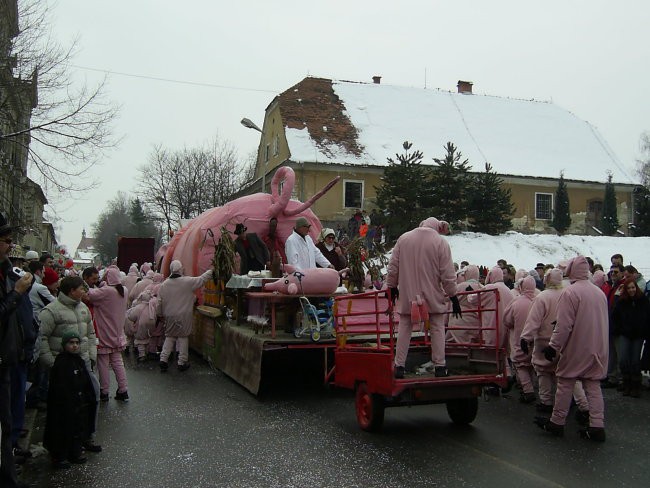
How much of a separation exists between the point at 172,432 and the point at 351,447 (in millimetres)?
2122

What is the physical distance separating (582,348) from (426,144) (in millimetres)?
31098

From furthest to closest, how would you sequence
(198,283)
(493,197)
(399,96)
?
(399,96)
(493,197)
(198,283)

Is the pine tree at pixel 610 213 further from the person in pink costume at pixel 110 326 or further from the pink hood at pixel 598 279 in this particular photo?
the person in pink costume at pixel 110 326

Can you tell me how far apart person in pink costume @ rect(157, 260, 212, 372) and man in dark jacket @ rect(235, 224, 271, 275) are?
682mm

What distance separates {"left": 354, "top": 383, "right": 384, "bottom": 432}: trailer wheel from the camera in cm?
707

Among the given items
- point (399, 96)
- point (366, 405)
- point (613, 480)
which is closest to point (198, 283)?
point (366, 405)

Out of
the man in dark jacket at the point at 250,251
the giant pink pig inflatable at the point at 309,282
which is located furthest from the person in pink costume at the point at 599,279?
the man in dark jacket at the point at 250,251

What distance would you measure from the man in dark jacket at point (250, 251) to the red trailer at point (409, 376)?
307 cm

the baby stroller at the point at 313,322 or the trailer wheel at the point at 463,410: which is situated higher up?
the baby stroller at the point at 313,322

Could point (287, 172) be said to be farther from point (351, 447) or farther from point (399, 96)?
point (399, 96)

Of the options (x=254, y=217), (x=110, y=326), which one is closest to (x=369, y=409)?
(x=110, y=326)

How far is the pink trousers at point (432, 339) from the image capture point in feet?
22.7

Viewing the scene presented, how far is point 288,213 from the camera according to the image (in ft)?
41.0

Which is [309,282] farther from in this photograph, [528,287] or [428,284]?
[528,287]
